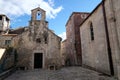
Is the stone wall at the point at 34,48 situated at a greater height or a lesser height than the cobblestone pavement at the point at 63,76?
greater

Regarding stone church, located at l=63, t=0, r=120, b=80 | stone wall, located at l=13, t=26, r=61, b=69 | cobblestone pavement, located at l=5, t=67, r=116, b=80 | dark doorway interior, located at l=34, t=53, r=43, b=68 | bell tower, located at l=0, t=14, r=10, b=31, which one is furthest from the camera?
bell tower, located at l=0, t=14, r=10, b=31

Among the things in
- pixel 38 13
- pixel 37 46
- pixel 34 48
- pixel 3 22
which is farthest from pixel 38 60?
pixel 3 22

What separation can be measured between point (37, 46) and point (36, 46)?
133 mm

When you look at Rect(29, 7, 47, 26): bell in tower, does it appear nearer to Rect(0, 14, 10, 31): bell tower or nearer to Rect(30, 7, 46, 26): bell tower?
Rect(30, 7, 46, 26): bell tower

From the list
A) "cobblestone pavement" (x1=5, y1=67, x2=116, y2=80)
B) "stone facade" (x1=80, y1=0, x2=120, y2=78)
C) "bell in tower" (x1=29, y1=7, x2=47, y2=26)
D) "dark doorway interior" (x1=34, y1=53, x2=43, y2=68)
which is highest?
"bell in tower" (x1=29, y1=7, x2=47, y2=26)

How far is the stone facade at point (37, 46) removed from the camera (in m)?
14.2

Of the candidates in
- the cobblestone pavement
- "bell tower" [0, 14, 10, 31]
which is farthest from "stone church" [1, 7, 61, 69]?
"bell tower" [0, 14, 10, 31]

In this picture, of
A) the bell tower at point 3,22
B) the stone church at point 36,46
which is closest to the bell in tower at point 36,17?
the stone church at point 36,46

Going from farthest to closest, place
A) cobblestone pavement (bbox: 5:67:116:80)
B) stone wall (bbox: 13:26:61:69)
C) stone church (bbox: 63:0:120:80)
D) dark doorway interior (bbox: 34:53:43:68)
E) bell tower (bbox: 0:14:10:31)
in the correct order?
bell tower (bbox: 0:14:10:31)
dark doorway interior (bbox: 34:53:43:68)
stone wall (bbox: 13:26:61:69)
cobblestone pavement (bbox: 5:67:116:80)
stone church (bbox: 63:0:120:80)

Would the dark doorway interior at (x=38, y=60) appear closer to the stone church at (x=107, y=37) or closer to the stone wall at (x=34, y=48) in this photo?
the stone wall at (x=34, y=48)

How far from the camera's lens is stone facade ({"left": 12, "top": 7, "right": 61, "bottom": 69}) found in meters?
14.2

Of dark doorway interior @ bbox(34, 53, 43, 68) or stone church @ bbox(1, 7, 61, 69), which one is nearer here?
stone church @ bbox(1, 7, 61, 69)

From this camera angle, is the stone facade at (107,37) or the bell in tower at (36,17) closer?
the stone facade at (107,37)

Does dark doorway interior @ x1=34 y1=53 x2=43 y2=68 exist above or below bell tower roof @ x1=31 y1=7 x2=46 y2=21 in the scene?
below
